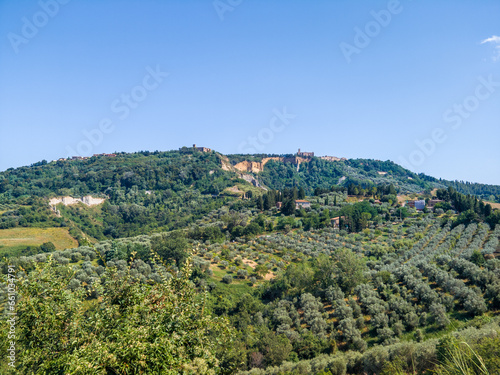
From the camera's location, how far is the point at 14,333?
6508mm

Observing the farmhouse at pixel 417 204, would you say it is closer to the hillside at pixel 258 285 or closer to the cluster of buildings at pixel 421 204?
the cluster of buildings at pixel 421 204

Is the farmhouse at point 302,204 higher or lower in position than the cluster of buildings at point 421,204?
lower

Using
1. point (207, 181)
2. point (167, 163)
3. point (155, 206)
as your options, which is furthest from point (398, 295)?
point (167, 163)

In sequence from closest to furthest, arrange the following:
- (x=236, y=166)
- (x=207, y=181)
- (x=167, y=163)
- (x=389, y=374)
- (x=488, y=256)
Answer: (x=389, y=374) → (x=488, y=256) → (x=207, y=181) → (x=167, y=163) → (x=236, y=166)

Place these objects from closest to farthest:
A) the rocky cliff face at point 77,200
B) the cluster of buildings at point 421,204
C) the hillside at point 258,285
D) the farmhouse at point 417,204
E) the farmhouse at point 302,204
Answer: the hillside at point 258,285, the cluster of buildings at point 421,204, the farmhouse at point 417,204, the farmhouse at point 302,204, the rocky cliff face at point 77,200

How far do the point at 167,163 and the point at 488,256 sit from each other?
143114 millimetres

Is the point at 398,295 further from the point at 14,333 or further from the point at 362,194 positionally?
the point at 362,194

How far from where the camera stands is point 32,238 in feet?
211

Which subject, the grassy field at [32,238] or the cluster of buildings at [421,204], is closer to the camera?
the grassy field at [32,238]

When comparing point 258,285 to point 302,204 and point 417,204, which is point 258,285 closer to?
point 302,204

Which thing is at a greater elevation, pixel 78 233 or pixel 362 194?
pixel 362 194

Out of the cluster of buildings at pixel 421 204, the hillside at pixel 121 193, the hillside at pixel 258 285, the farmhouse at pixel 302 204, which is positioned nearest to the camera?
the hillside at pixel 258 285

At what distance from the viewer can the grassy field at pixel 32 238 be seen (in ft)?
192

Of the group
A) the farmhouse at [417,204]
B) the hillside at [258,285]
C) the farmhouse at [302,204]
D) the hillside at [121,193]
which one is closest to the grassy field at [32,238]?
the hillside at [258,285]
